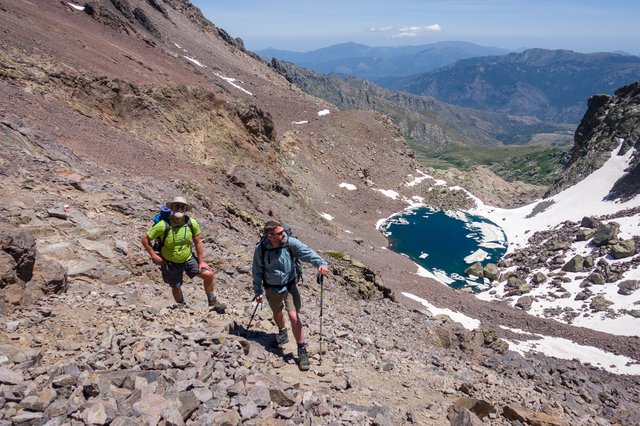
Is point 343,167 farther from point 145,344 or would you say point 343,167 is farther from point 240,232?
point 145,344

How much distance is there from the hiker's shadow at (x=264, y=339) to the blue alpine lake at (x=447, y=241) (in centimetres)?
3745

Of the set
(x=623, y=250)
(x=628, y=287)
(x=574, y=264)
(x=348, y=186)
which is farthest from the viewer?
(x=348, y=186)

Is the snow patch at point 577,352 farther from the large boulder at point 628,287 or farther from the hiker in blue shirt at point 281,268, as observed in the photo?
the hiker in blue shirt at point 281,268

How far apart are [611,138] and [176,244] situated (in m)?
76.3

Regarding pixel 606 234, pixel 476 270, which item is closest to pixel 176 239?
pixel 476 270

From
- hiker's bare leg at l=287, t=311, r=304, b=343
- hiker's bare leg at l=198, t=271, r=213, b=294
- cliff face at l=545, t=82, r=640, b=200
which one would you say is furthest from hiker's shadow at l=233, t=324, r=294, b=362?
cliff face at l=545, t=82, r=640, b=200

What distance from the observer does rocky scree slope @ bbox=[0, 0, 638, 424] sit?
25.2 feet

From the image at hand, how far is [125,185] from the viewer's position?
65.5 feet

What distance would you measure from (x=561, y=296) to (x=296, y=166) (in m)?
35.4

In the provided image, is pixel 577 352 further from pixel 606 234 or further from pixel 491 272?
pixel 606 234

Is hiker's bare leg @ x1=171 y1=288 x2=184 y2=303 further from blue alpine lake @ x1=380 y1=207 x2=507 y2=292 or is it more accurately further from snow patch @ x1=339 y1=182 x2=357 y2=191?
snow patch @ x1=339 y1=182 x2=357 y2=191

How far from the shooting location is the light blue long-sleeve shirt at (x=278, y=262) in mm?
9875

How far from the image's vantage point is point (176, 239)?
10820 millimetres

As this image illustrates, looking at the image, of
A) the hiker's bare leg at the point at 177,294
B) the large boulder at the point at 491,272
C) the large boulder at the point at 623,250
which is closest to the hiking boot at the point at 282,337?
the hiker's bare leg at the point at 177,294
